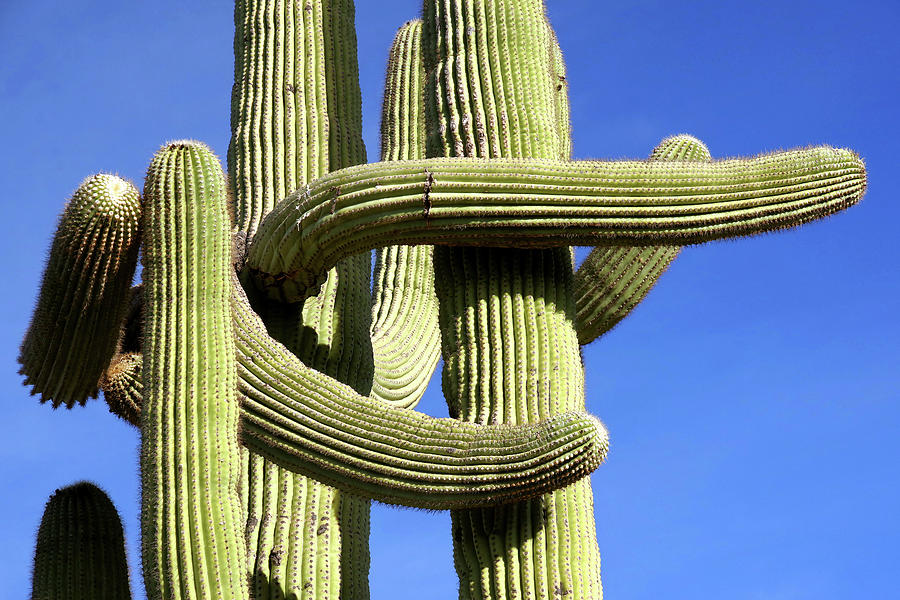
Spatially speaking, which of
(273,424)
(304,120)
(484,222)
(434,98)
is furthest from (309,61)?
(273,424)

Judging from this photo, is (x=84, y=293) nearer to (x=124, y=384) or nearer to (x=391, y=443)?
(x=124, y=384)

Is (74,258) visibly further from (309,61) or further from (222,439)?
(309,61)

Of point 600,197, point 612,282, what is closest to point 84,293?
point 600,197

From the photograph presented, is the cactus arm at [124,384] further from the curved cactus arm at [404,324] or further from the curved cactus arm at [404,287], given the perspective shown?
the curved cactus arm at [404,324]

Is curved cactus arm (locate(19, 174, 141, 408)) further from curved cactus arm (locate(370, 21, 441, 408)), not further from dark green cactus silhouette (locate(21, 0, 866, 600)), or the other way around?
curved cactus arm (locate(370, 21, 441, 408))

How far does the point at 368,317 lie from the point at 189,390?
199cm

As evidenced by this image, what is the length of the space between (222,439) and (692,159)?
276cm

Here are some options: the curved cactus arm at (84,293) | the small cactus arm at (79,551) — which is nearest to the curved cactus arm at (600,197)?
the curved cactus arm at (84,293)

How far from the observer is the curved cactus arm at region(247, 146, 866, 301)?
237 inches

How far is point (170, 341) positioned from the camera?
5.65m

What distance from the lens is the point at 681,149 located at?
7043 mm

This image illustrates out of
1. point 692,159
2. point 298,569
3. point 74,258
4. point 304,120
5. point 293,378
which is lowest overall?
point 298,569

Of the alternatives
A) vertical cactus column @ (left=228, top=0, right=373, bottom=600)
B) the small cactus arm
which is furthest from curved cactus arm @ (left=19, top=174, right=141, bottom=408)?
vertical cactus column @ (left=228, top=0, right=373, bottom=600)

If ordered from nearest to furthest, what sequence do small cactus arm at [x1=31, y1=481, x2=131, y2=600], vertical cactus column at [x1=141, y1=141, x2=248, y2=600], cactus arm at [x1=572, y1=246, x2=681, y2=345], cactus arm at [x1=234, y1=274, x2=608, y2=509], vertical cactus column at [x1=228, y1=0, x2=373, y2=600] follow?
1. vertical cactus column at [x1=141, y1=141, x2=248, y2=600]
2. cactus arm at [x1=234, y1=274, x2=608, y2=509]
3. small cactus arm at [x1=31, y1=481, x2=131, y2=600]
4. vertical cactus column at [x1=228, y1=0, x2=373, y2=600]
5. cactus arm at [x1=572, y1=246, x2=681, y2=345]
